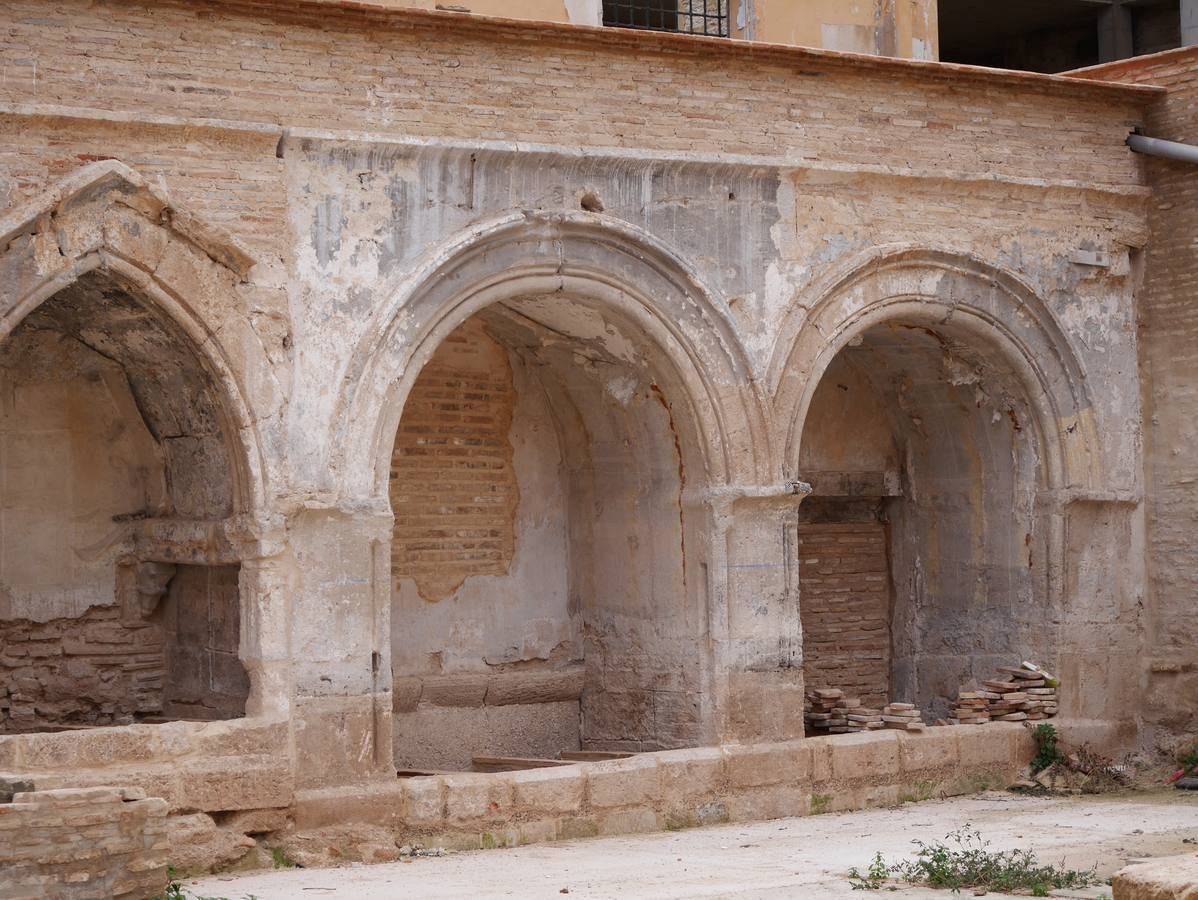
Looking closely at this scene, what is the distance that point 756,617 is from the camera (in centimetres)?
1054

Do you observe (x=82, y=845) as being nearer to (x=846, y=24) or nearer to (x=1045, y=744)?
(x=1045, y=744)

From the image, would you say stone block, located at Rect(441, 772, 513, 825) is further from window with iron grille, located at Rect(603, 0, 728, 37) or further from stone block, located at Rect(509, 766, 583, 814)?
window with iron grille, located at Rect(603, 0, 728, 37)

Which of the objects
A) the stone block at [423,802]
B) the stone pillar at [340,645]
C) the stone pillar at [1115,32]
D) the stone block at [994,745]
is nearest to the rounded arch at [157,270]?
the stone pillar at [340,645]

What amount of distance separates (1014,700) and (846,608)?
1584 mm

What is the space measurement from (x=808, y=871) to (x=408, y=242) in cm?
384

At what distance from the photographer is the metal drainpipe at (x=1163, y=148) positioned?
1161cm

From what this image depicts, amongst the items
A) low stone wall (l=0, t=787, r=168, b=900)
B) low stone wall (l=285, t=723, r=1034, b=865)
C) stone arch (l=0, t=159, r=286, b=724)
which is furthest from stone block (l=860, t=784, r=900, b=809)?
low stone wall (l=0, t=787, r=168, b=900)

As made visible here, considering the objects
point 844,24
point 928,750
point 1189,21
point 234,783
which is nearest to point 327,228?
point 234,783

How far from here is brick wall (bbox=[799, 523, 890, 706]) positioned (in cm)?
1279

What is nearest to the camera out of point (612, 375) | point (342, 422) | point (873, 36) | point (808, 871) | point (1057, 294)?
point (808, 871)

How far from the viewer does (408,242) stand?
31.4 ft

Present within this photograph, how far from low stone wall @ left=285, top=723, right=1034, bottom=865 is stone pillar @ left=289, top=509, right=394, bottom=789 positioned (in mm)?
202

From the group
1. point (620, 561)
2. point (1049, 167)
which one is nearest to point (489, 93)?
point (620, 561)

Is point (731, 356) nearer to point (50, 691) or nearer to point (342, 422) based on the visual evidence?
point (342, 422)
